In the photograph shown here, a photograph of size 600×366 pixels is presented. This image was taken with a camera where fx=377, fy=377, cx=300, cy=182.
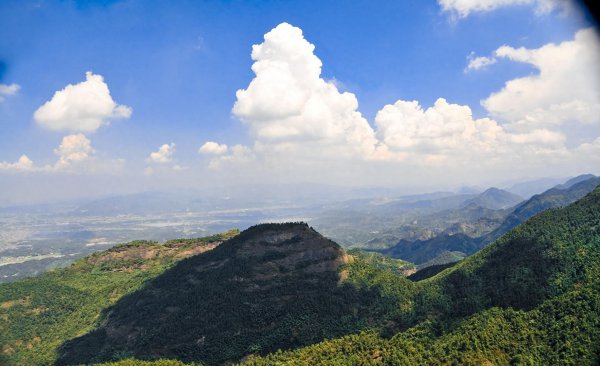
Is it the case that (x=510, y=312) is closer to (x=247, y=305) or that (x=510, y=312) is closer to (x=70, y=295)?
(x=247, y=305)

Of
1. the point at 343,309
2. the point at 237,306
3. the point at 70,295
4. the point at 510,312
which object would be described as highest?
the point at 510,312

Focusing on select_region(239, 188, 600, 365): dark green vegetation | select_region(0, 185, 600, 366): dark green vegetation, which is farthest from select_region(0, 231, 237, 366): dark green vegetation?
select_region(239, 188, 600, 365): dark green vegetation

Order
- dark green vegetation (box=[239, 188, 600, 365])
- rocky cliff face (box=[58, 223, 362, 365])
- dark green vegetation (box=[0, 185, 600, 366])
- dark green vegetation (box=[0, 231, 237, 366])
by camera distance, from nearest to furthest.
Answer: dark green vegetation (box=[239, 188, 600, 365]) < dark green vegetation (box=[0, 185, 600, 366]) < rocky cliff face (box=[58, 223, 362, 365]) < dark green vegetation (box=[0, 231, 237, 366])

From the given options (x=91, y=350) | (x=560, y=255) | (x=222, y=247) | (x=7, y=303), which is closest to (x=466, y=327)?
(x=560, y=255)

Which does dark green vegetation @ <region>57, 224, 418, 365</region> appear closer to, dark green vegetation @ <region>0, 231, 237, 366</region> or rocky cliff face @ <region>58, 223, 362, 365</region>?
rocky cliff face @ <region>58, 223, 362, 365</region>

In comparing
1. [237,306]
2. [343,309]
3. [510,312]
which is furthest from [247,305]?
[510,312]

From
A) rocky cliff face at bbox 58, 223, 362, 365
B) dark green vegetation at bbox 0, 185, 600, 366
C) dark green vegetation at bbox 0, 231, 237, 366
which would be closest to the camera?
dark green vegetation at bbox 0, 185, 600, 366
